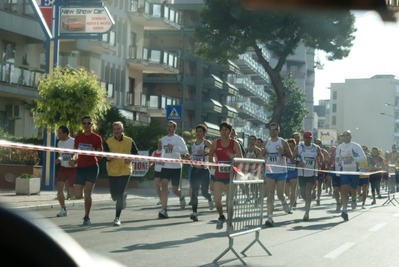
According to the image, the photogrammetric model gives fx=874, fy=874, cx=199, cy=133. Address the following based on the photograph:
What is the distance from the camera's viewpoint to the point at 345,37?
45.4m

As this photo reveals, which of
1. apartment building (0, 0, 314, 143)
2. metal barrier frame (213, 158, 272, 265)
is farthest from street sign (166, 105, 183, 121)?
metal barrier frame (213, 158, 272, 265)

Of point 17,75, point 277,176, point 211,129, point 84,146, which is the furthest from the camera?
point 211,129

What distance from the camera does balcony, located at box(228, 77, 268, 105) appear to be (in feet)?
309

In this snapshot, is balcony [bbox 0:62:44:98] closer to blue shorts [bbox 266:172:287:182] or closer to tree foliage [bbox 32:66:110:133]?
tree foliage [bbox 32:66:110:133]

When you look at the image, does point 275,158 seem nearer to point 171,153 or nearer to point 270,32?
point 171,153

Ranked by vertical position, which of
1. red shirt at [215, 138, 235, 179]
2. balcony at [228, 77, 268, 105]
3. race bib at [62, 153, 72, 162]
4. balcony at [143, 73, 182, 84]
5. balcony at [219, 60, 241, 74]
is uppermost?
balcony at [219, 60, 241, 74]

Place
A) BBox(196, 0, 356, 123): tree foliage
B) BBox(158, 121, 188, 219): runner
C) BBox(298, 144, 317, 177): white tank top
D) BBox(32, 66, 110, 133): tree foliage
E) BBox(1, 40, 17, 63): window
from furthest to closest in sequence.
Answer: BBox(196, 0, 356, 123): tree foliage < BBox(1, 40, 17, 63): window < BBox(32, 66, 110, 133): tree foliage < BBox(298, 144, 317, 177): white tank top < BBox(158, 121, 188, 219): runner

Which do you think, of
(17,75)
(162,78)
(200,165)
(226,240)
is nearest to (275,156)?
(200,165)

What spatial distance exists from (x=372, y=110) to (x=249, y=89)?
73475 millimetres

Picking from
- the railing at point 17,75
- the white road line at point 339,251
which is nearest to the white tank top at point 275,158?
the white road line at point 339,251

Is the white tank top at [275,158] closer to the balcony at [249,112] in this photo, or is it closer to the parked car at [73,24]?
the parked car at [73,24]

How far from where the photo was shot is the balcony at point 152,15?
2121 inches

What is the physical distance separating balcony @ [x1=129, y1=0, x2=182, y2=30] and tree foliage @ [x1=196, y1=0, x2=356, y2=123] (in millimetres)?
7798

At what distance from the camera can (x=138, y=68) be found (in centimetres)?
5688
